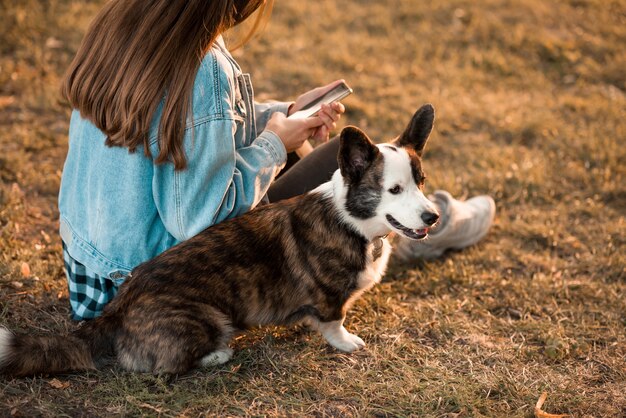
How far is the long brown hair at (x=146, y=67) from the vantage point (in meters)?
2.69

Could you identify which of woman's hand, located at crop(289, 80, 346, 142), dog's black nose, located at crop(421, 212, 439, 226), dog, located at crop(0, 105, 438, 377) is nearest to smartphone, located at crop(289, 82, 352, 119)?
woman's hand, located at crop(289, 80, 346, 142)

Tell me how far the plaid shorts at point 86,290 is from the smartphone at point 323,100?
1.21 metres

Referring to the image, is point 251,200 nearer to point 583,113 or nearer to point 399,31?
point 583,113

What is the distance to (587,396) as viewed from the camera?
295cm

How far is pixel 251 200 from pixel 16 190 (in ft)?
6.85

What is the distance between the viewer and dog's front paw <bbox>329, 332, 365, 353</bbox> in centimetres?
320

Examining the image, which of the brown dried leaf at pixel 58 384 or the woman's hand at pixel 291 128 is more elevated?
the woman's hand at pixel 291 128

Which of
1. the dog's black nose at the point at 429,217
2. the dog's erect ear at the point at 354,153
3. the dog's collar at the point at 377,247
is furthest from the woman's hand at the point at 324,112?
the dog's black nose at the point at 429,217

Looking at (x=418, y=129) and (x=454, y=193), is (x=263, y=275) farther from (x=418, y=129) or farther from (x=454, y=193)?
(x=454, y=193)

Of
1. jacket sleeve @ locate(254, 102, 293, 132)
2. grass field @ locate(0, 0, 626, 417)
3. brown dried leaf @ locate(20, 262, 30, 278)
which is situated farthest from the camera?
jacket sleeve @ locate(254, 102, 293, 132)

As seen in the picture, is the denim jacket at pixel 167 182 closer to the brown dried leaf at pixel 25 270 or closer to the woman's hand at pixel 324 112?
the woman's hand at pixel 324 112

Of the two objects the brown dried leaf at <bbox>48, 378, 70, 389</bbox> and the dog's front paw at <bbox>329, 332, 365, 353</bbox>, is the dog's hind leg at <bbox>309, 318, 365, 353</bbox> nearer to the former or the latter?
the dog's front paw at <bbox>329, 332, 365, 353</bbox>

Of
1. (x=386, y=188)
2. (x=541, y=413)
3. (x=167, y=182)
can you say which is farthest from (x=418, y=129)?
(x=541, y=413)

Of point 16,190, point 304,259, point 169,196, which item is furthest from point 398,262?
point 16,190
